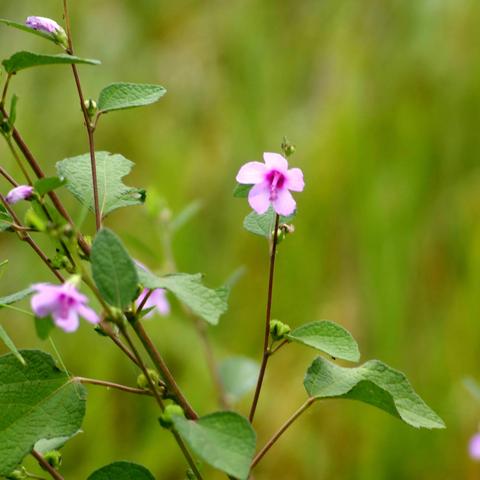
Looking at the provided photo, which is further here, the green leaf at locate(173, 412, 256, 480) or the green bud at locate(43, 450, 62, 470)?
the green bud at locate(43, 450, 62, 470)

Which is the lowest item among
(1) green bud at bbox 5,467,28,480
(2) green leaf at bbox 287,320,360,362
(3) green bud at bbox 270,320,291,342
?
(1) green bud at bbox 5,467,28,480

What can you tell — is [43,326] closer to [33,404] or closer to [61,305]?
[61,305]

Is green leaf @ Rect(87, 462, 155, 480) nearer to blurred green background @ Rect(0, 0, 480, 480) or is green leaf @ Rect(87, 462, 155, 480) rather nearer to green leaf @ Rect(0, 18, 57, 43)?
green leaf @ Rect(0, 18, 57, 43)

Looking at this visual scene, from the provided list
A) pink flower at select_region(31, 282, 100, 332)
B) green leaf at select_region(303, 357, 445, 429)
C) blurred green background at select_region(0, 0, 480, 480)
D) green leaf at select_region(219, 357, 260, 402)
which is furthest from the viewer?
blurred green background at select_region(0, 0, 480, 480)

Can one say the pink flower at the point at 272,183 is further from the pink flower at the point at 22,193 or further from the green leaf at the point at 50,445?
the green leaf at the point at 50,445

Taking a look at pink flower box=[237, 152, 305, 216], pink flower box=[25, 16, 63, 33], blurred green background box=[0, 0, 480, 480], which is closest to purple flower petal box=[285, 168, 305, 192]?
pink flower box=[237, 152, 305, 216]

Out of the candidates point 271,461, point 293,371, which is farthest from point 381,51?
point 271,461

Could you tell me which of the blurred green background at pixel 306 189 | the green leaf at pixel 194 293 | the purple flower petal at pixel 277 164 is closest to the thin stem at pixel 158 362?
the green leaf at pixel 194 293

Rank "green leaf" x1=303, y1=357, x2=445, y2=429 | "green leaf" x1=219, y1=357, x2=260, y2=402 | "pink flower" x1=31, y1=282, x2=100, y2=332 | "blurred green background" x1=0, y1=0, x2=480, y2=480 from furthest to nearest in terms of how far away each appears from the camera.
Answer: "blurred green background" x1=0, y1=0, x2=480, y2=480, "green leaf" x1=219, y1=357, x2=260, y2=402, "green leaf" x1=303, y1=357, x2=445, y2=429, "pink flower" x1=31, y1=282, x2=100, y2=332
